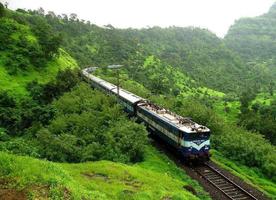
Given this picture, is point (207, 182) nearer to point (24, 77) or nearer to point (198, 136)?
point (198, 136)

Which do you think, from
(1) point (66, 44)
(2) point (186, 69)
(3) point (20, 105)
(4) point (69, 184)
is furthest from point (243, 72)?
(4) point (69, 184)

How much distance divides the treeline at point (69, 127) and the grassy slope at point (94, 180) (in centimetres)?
263

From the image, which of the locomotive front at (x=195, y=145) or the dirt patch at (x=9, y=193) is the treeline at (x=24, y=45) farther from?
the dirt patch at (x=9, y=193)

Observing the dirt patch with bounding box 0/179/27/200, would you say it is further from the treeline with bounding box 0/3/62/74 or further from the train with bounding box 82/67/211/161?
the treeline with bounding box 0/3/62/74

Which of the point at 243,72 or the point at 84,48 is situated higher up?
the point at 84,48

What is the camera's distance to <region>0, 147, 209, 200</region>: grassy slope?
16828 millimetres

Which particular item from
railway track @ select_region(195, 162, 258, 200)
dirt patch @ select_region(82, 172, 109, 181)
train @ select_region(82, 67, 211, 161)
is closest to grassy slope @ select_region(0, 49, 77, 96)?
train @ select_region(82, 67, 211, 161)

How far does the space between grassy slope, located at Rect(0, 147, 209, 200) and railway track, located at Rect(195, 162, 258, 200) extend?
1600mm

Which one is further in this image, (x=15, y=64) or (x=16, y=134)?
(x=15, y=64)

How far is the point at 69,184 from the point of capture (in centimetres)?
1797

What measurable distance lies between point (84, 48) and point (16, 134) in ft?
274

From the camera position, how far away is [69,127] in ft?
136

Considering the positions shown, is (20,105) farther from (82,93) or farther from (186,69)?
(186,69)

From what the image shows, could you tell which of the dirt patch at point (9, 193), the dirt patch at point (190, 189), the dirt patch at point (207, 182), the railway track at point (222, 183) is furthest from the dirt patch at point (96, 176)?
the railway track at point (222, 183)
